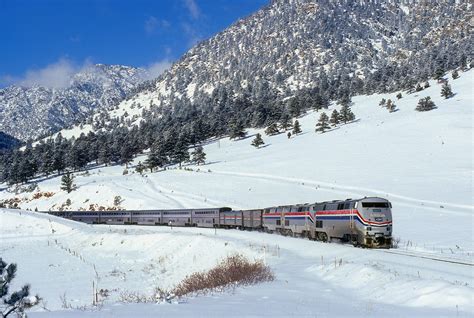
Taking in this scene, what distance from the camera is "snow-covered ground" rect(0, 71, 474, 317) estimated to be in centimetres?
1429

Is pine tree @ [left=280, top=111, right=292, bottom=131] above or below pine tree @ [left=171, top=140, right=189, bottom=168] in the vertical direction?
above

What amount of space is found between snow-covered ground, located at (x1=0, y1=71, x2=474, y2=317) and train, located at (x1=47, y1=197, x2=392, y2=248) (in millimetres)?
1887

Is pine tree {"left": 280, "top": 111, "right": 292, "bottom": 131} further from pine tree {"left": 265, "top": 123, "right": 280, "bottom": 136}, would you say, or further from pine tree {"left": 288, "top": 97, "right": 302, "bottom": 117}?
pine tree {"left": 288, "top": 97, "right": 302, "bottom": 117}

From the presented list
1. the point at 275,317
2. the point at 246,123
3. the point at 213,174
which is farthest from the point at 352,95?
the point at 275,317

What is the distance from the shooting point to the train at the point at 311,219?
28.5 m

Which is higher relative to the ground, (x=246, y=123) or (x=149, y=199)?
(x=246, y=123)

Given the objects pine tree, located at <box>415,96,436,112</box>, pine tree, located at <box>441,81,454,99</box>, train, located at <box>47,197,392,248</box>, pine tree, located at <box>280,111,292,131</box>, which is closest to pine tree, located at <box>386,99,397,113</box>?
pine tree, located at <box>415,96,436,112</box>

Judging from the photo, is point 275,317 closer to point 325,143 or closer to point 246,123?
point 325,143

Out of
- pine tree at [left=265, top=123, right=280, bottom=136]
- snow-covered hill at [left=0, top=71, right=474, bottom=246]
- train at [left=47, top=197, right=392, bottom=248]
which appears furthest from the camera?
pine tree at [left=265, top=123, right=280, bottom=136]

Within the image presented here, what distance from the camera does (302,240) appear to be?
35.6m

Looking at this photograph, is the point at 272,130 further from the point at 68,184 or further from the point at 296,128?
the point at 68,184

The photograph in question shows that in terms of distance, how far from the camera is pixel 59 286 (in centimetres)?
2772

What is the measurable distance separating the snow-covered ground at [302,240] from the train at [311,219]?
6.19ft

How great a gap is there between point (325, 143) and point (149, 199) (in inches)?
1895
